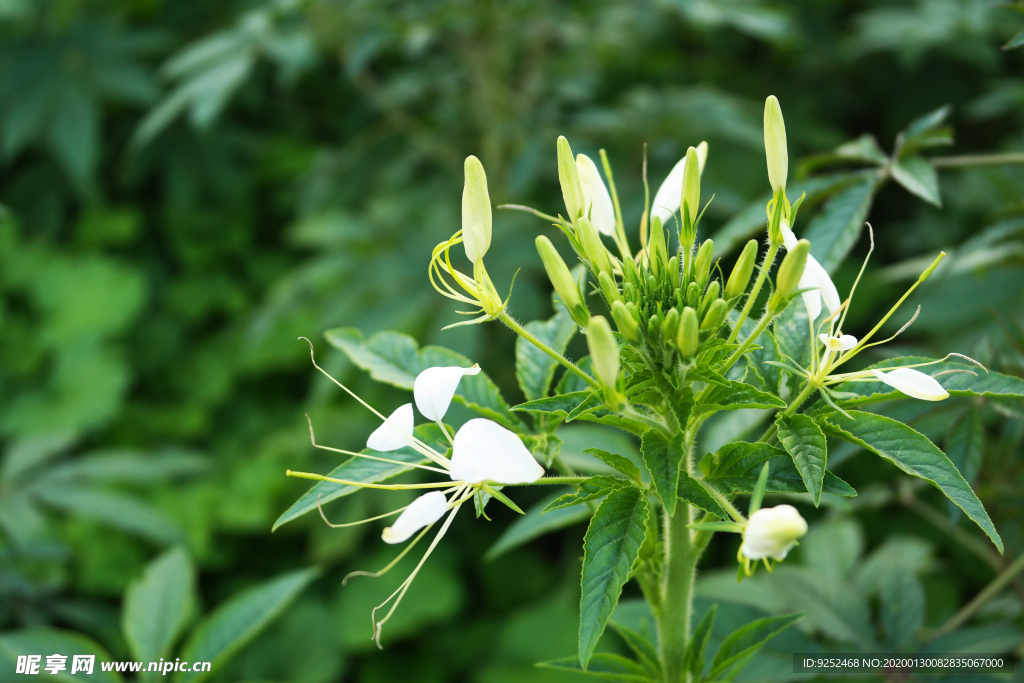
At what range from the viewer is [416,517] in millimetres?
573

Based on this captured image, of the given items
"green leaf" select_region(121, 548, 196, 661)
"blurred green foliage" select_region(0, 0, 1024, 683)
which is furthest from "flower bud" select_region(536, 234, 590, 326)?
"blurred green foliage" select_region(0, 0, 1024, 683)

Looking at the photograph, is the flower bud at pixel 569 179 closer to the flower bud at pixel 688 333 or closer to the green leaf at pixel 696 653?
the flower bud at pixel 688 333

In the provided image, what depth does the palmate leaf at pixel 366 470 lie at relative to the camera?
0.66 m

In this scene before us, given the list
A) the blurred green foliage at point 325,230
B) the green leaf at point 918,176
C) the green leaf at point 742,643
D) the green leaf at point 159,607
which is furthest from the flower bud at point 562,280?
the blurred green foliage at point 325,230

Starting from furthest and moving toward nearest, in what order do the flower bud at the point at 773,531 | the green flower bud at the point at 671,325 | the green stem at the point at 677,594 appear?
the green stem at the point at 677,594
the green flower bud at the point at 671,325
the flower bud at the point at 773,531

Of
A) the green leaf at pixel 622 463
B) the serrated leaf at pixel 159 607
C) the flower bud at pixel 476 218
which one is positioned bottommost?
the serrated leaf at pixel 159 607

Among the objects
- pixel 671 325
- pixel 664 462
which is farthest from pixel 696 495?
pixel 671 325

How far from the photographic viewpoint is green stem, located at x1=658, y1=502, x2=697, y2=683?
693 millimetres

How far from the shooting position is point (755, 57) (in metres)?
2.71

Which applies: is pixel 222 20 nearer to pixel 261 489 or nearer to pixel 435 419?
pixel 261 489

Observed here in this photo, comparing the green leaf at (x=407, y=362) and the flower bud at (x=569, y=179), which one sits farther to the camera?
the green leaf at (x=407, y=362)

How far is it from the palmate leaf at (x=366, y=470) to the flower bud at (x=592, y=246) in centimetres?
23

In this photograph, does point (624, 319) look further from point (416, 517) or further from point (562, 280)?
point (416, 517)

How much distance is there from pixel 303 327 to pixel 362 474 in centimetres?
167
